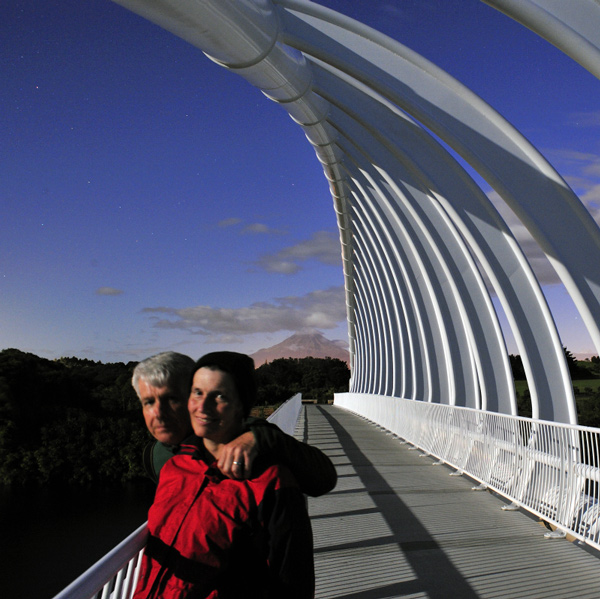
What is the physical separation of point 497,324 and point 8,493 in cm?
5713

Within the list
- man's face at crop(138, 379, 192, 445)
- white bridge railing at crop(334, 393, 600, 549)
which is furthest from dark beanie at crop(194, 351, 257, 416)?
white bridge railing at crop(334, 393, 600, 549)

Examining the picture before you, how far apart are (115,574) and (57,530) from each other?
56.0 meters

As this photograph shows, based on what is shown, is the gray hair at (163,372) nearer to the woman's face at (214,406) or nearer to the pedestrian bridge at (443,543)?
the woman's face at (214,406)

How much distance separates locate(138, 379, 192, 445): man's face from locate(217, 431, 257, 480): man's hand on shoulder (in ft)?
1.99

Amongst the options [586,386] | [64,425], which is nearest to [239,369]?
[586,386]

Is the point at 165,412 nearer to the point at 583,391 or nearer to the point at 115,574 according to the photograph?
the point at 115,574

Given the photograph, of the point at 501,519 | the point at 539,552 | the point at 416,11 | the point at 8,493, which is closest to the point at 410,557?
the point at 539,552

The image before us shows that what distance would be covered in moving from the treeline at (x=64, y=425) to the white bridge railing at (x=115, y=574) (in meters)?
53.0

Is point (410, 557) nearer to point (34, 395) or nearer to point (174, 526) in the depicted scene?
point (174, 526)

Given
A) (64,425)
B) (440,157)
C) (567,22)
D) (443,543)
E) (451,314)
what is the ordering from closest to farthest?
(443,543)
(567,22)
(440,157)
(451,314)
(64,425)

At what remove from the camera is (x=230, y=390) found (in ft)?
7.36

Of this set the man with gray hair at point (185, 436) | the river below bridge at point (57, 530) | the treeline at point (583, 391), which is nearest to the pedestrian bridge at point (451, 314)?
the man with gray hair at point (185, 436)

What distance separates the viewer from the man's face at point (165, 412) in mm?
2617

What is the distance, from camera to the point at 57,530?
2031 inches
